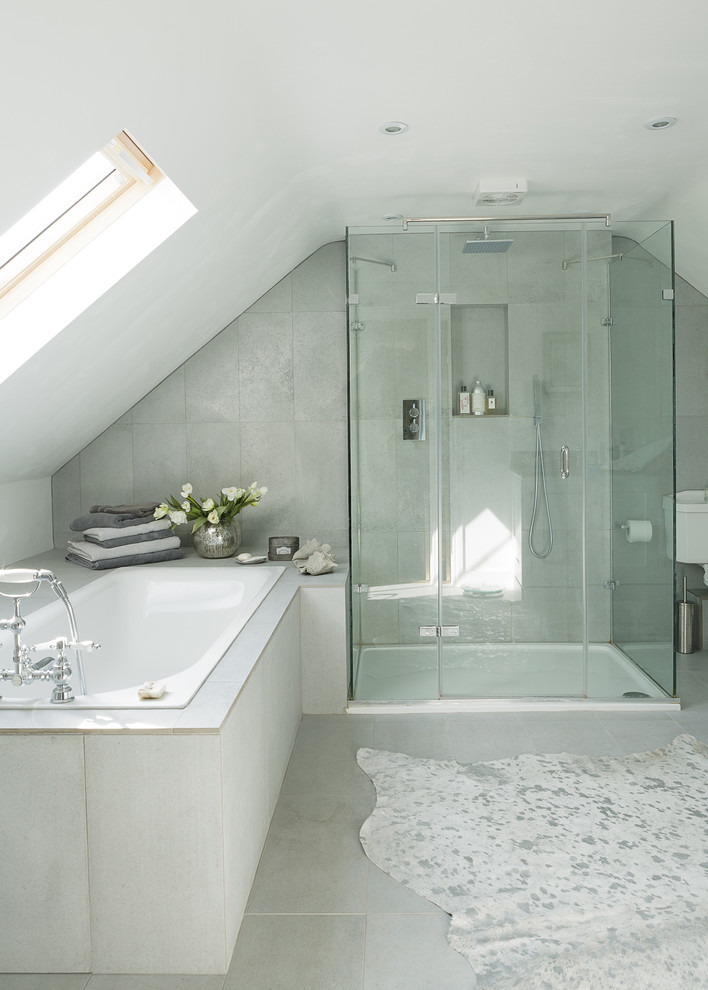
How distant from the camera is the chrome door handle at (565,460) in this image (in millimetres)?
3553

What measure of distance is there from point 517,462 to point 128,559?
72.1 inches

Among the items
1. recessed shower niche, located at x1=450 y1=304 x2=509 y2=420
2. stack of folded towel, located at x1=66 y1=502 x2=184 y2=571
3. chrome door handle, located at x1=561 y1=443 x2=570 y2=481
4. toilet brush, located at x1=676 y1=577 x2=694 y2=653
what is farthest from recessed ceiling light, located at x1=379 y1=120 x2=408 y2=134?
toilet brush, located at x1=676 y1=577 x2=694 y2=653

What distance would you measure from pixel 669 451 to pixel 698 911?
2.03m

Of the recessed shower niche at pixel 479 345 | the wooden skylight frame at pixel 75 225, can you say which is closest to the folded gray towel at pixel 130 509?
the wooden skylight frame at pixel 75 225

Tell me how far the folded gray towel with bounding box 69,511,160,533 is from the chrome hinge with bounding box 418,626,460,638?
1.47m

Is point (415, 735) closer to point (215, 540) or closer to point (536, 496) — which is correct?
point (536, 496)

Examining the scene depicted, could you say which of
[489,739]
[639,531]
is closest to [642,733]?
[489,739]

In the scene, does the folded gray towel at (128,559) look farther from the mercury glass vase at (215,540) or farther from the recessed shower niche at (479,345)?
the recessed shower niche at (479,345)

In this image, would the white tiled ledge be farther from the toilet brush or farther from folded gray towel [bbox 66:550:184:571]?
the toilet brush

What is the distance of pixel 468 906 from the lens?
2.09 meters

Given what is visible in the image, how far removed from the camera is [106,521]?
12.7ft

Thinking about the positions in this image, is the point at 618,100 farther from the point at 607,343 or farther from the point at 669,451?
the point at 669,451

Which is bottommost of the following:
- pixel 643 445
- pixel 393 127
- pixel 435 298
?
pixel 643 445

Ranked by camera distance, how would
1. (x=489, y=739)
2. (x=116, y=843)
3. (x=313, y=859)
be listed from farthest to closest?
(x=489, y=739) → (x=313, y=859) → (x=116, y=843)
